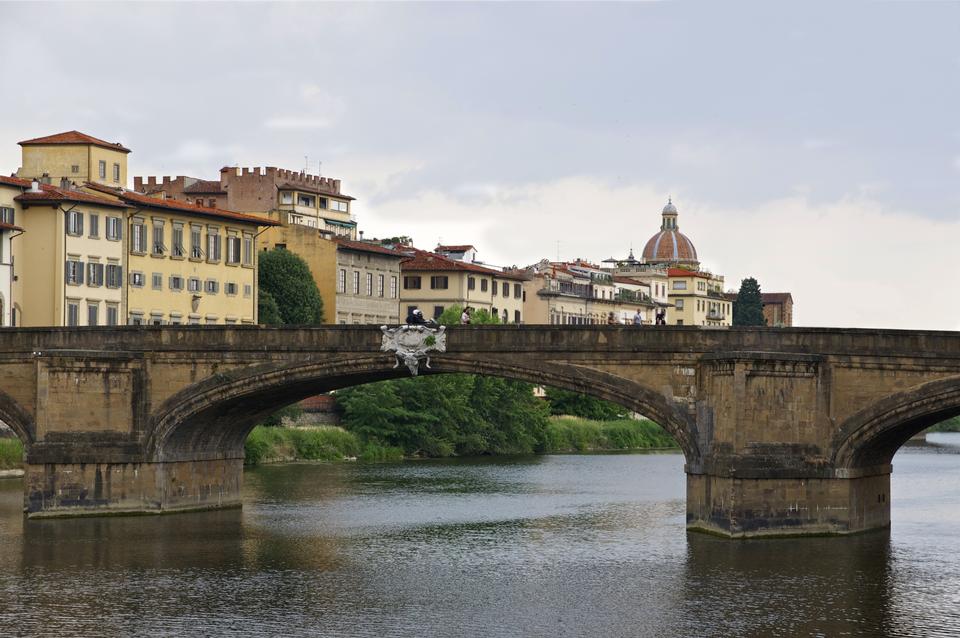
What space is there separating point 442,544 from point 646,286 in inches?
4955

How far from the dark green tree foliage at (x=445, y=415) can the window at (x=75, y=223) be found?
767 inches

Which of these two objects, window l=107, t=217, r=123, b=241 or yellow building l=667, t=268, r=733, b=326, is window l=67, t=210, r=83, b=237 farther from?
yellow building l=667, t=268, r=733, b=326

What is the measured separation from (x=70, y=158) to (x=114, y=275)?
12388 mm

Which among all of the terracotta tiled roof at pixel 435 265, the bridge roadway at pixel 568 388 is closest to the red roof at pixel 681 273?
the terracotta tiled roof at pixel 435 265

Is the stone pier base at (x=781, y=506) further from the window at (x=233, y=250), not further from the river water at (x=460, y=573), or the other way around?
the window at (x=233, y=250)

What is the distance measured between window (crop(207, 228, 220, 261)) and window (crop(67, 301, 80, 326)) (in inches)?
454

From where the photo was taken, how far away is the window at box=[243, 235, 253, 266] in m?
107

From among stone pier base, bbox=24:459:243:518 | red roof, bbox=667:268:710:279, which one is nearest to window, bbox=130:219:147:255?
stone pier base, bbox=24:459:243:518

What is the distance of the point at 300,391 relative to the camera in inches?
2744

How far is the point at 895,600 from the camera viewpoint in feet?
163

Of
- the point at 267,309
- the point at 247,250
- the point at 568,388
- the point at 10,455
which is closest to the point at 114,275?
the point at 247,250

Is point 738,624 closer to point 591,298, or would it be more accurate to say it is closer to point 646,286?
point 591,298

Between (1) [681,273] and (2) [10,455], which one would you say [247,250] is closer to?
(2) [10,455]

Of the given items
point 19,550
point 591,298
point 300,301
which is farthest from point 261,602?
→ point 591,298
